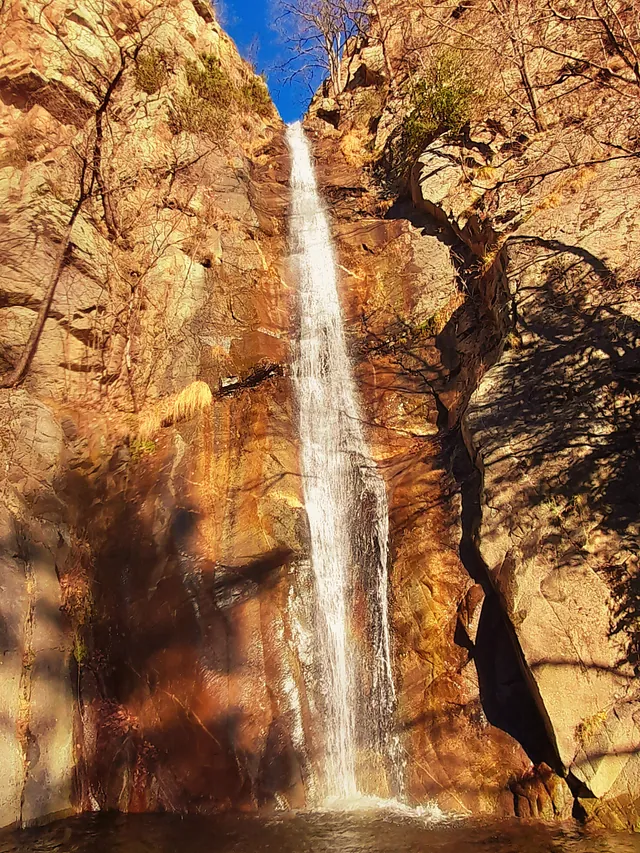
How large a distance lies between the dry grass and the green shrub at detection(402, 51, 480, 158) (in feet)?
33.3

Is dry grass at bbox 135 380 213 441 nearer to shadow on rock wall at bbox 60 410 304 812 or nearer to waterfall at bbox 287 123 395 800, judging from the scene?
shadow on rock wall at bbox 60 410 304 812

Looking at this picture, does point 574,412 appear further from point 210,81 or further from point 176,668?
point 210,81

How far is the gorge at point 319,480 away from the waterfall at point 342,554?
47 millimetres

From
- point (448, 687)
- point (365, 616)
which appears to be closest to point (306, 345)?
point (365, 616)

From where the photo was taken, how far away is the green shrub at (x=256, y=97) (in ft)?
67.7

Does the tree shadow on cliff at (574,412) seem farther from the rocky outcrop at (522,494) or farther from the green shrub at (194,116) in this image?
the green shrub at (194,116)

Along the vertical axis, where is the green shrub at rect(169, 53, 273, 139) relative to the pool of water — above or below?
above

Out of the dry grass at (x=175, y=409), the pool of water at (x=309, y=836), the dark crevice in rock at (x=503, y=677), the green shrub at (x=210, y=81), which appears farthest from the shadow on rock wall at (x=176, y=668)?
the green shrub at (x=210, y=81)

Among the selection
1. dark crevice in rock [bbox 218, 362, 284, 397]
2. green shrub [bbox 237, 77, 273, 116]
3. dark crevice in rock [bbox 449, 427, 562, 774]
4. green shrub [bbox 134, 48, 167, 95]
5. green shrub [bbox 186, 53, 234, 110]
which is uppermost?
green shrub [bbox 237, 77, 273, 116]

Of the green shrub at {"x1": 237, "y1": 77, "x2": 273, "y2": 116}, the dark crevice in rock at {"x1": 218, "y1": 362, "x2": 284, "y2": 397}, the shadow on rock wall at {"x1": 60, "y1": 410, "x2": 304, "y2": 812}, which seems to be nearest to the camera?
the shadow on rock wall at {"x1": 60, "y1": 410, "x2": 304, "y2": 812}

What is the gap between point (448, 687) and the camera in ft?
23.0

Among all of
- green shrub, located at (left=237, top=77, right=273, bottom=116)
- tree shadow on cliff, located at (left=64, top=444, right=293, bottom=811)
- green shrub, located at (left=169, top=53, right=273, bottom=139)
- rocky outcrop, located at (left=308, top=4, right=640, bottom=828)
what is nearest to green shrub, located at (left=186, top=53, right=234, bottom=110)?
green shrub, located at (left=169, top=53, right=273, bottom=139)

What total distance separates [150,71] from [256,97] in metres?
6.58

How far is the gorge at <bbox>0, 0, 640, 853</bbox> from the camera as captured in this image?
21.2ft
